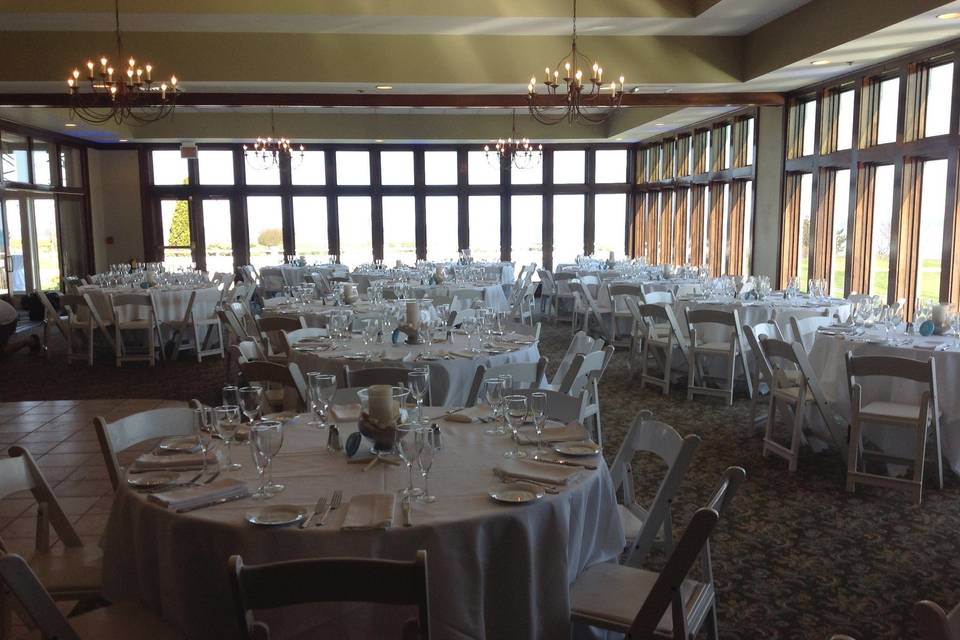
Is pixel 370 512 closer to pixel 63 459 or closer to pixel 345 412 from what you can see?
pixel 345 412

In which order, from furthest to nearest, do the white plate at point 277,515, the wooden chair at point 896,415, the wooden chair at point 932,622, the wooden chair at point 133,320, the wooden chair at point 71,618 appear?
the wooden chair at point 133,320, the wooden chair at point 896,415, the white plate at point 277,515, the wooden chair at point 71,618, the wooden chair at point 932,622

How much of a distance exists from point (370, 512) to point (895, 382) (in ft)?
14.6

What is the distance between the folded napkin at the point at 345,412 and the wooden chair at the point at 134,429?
2.05ft

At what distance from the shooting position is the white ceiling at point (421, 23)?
8273 millimetres

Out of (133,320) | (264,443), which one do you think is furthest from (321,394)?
(133,320)

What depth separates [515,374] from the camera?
4598mm

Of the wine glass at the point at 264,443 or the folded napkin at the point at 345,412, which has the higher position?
the wine glass at the point at 264,443

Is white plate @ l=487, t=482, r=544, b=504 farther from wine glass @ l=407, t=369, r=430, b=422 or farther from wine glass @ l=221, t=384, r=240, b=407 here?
wine glass @ l=221, t=384, r=240, b=407

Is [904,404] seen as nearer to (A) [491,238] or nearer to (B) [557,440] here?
(B) [557,440]

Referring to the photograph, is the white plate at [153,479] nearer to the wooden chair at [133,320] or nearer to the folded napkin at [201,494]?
the folded napkin at [201,494]

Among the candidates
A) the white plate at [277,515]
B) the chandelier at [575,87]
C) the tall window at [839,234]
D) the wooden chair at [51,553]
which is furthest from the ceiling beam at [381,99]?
the white plate at [277,515]

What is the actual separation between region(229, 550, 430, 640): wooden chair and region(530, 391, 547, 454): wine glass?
1269 mm

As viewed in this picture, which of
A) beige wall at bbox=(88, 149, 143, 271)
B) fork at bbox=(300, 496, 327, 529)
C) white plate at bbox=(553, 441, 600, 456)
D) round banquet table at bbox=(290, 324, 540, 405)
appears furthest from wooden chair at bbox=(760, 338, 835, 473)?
beige wall at bbox=(88, 149, 143, 271)

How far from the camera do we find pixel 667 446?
2.96m
